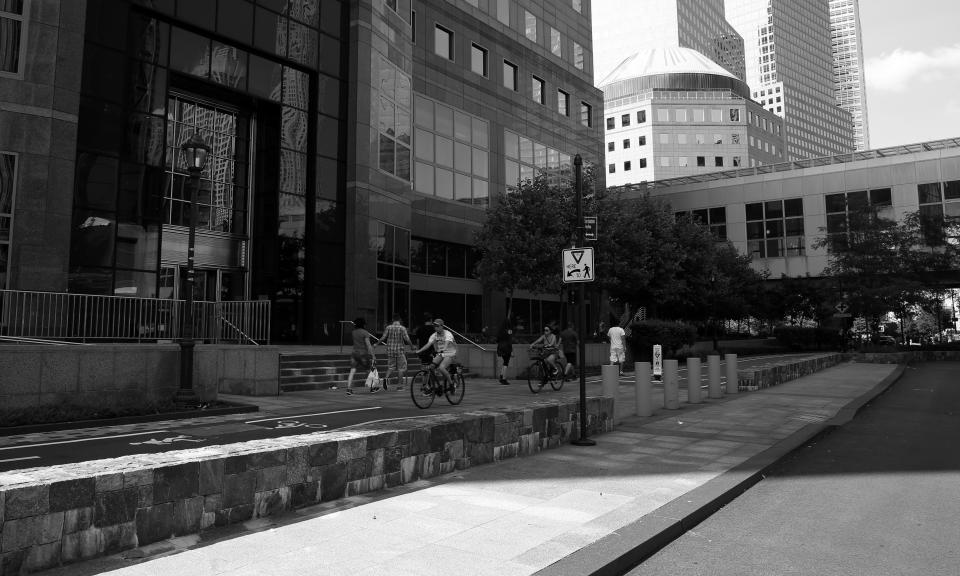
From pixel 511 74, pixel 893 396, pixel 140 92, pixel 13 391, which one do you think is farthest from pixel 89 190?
pixel 511 74

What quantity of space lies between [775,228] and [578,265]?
1918 inches

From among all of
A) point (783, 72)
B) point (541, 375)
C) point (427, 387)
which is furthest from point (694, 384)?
point (783, 72)

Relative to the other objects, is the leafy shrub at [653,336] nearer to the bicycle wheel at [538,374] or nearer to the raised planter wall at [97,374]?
the bicycle wheel at [538,374]

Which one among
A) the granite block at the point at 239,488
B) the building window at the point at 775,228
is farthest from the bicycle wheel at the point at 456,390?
the building window at the point at 775,228

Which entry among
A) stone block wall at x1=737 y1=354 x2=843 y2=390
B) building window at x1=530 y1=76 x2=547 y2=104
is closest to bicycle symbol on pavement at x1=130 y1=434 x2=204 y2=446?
stone block wall at x1=737 y1=354 x2=843 y2=390

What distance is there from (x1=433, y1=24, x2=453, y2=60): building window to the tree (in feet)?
31.4

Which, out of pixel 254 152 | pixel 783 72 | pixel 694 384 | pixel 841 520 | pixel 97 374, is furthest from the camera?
pixel 783 72

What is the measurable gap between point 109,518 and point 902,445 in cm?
995

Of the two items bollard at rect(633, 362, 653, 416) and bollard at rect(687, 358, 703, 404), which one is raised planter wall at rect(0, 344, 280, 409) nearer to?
bollard at rect(633, 362, 653, 416)

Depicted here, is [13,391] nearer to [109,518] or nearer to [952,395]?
[109,518]

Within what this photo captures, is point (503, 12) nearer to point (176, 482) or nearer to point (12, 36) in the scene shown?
point (12, 36)

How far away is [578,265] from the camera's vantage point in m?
8.91

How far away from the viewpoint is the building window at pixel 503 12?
38.2 m

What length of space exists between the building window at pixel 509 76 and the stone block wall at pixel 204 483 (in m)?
33.5
